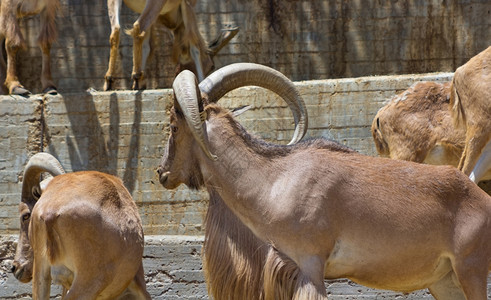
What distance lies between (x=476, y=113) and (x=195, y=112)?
355 centimetres

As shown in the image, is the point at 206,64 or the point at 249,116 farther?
the point at 206,64

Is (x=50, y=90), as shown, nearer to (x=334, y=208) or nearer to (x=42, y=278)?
(x=42, y=278)

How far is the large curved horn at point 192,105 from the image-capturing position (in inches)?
267

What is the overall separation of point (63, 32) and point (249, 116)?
5418 mm

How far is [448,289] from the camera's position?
7062 millimetres

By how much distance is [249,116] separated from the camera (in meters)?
11.1

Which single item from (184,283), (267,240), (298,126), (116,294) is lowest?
(184,283)

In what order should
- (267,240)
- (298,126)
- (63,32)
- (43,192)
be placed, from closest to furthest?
(267,240), (298,126), (43,192), (63,32)

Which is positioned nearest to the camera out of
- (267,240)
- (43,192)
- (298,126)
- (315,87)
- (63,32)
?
(267,240)

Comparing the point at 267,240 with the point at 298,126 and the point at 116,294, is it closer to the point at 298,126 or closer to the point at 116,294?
the point at 298,126

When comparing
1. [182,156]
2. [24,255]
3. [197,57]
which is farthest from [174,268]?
[197,57]

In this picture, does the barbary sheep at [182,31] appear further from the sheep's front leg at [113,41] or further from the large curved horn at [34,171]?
the large curved horn at [34,171]

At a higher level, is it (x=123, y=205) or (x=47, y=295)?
(x=123, y=205)

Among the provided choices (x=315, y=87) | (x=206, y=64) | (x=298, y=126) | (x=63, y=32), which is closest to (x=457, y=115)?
(x=315, y=87)
